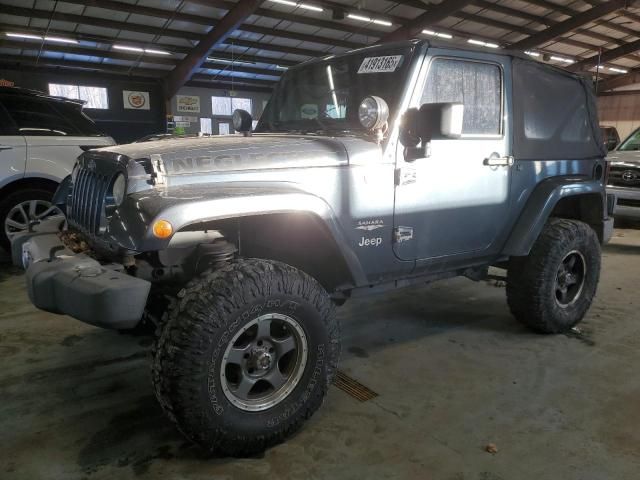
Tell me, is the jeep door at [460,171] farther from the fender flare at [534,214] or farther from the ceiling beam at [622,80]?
the ceiling beam at [622,80]

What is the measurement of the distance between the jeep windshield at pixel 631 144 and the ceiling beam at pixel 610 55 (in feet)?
37.6

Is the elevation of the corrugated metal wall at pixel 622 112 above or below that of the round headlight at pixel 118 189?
above

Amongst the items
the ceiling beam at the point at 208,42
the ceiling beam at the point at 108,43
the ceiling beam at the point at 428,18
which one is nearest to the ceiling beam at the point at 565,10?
the ceiling beam at the point at 428,18

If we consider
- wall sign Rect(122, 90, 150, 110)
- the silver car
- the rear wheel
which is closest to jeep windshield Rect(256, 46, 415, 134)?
the rear wheel

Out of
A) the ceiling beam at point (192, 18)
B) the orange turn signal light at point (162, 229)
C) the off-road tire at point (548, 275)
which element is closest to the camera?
the orange turn signal light at point (162, 229)

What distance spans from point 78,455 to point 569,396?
242 cm

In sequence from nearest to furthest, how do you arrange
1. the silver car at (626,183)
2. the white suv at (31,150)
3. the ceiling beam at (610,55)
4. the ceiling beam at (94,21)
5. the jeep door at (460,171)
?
the jeep door at (460,171), the white suv at (31,150), the silver car at (626,183), the ceiling beam at (94,21), the ceiling beam at (610,55)

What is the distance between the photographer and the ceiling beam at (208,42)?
11234 millimetres

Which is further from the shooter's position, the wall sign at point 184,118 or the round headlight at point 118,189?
the wall sign at point 184,118

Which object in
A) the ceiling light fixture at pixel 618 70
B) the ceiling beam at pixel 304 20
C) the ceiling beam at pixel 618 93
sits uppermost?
the ceiling light fixture at pixel 618 70

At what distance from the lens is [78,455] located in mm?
2061

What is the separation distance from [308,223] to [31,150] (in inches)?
158

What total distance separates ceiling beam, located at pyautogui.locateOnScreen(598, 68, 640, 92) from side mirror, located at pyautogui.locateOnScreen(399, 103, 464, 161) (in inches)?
945

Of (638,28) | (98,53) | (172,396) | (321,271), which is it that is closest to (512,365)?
(321,271)
